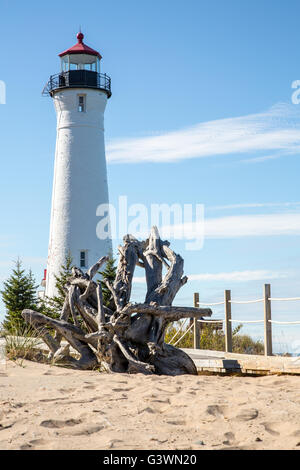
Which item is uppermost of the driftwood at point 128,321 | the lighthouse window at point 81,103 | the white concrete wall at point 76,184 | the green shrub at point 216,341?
the lighthouse window at point 81,103

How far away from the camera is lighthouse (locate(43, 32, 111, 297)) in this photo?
2436 centimetres

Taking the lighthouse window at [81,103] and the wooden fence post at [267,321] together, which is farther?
the lighthouse window at [81,103]

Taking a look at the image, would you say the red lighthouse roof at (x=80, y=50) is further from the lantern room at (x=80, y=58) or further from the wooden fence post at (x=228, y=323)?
the wooden fence post at (x=228, y=323)

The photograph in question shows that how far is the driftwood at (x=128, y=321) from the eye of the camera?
8547mm

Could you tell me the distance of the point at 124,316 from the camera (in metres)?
8.62

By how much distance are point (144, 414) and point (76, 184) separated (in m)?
19.9

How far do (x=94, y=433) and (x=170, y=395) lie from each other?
153cm

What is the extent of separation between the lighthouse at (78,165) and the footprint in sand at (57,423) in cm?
1901

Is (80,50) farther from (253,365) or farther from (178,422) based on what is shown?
(178,422)

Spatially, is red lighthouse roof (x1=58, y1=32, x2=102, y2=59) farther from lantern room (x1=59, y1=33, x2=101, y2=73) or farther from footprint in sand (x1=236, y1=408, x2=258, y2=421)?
footprint in sand (x1=236, y1=408, x2=258, y2=421)

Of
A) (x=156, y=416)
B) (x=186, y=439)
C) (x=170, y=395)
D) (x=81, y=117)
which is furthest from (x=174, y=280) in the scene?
(x=81, y=117)

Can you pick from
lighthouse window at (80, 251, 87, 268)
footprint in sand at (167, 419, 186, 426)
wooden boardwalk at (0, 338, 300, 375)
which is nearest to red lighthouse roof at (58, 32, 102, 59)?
lighthouse window at (80, 251, 87, 268)

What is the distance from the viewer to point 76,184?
80.4ft

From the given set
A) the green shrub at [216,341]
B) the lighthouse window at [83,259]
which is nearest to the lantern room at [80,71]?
the lighthouse window at [83,259]
